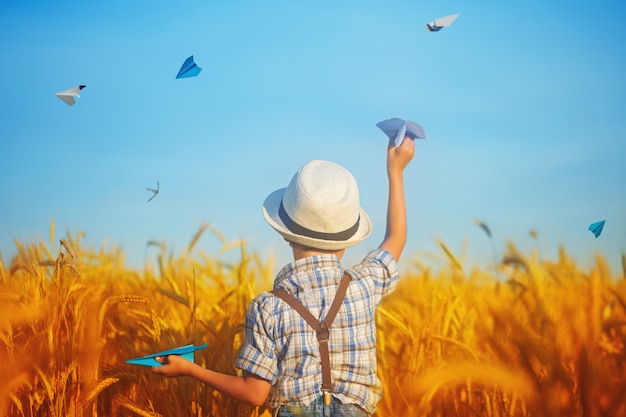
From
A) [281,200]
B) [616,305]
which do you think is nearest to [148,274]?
[281,200]

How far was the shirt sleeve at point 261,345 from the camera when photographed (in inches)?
77.9

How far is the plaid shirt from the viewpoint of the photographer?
1.97 metres

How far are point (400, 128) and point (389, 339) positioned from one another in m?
0.90

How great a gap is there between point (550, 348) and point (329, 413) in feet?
2.13

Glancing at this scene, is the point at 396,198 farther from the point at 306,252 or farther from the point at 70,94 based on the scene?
the point at 70,94

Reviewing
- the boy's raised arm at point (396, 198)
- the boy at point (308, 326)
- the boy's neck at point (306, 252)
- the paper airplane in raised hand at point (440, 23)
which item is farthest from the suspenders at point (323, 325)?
the paper airplane in raised hand at point (440, 23)

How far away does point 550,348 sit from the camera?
206cm

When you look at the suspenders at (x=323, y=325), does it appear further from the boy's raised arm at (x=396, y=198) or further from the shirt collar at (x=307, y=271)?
the boy's raised arm at (x=396, y=198)

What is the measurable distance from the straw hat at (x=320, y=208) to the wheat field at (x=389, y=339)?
438 millimetres

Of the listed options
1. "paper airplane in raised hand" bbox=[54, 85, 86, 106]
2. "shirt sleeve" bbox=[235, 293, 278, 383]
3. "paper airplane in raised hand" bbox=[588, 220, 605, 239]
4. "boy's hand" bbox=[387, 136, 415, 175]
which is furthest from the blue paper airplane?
"paper airplane in raised hand" bbox=[54, 85, 86, 106]

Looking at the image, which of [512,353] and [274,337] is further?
[512,353]

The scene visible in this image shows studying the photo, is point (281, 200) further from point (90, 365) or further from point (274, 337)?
point (90, 365)

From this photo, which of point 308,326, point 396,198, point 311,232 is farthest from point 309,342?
point 396,198

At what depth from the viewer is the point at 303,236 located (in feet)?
6.82
